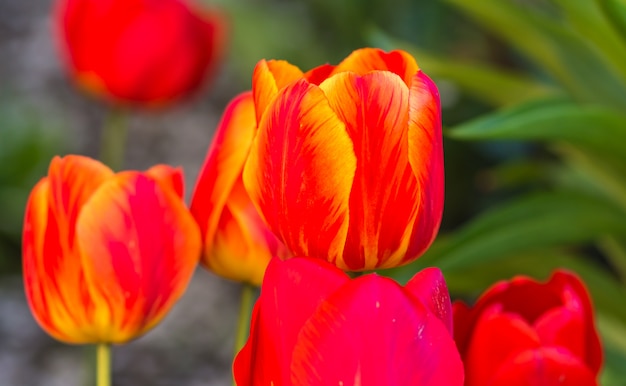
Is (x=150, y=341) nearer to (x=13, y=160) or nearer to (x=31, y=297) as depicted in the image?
(x=13, y=160)

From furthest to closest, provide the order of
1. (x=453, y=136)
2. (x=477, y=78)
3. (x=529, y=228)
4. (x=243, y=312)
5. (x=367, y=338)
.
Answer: (x=477, y=78), (x=529, y=228), (x=453, y=136), (x=243, y=312), (x=367, y=338)

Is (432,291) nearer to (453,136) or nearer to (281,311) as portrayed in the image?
(281,311)

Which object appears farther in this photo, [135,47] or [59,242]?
[135,47]

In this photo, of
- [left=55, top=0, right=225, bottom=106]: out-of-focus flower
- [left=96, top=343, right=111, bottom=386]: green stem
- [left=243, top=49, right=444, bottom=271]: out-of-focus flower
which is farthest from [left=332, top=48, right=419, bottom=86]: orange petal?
[left=55, top=0, right=225, bottom=106]: out-of-focus flower

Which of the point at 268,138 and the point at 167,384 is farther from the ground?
the point at 268,138

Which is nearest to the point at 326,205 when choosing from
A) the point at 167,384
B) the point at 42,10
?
the point at 167,384

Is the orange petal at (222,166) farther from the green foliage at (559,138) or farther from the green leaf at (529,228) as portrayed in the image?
the green leaf at (529,228)

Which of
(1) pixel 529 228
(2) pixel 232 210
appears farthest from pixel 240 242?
(1) pixel 529 228
